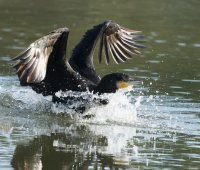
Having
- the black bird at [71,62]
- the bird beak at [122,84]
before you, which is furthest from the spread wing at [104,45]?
the bird beak at [122,84]

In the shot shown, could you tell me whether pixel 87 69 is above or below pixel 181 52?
below

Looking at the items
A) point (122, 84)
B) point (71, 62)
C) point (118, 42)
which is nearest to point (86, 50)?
point (71, 62)

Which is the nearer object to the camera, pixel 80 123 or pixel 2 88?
pixel 80 123

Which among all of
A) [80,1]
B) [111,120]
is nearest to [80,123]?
[111,120]

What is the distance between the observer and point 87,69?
1140 centimetres

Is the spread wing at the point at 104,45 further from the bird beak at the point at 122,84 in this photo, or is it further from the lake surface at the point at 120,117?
the bird beak at the point at 122,84

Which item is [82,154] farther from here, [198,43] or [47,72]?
[198,43]

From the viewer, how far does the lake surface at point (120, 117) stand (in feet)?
26.4

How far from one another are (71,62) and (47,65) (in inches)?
48.5

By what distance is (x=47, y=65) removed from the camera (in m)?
10.3

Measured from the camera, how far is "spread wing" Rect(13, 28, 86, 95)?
940cm

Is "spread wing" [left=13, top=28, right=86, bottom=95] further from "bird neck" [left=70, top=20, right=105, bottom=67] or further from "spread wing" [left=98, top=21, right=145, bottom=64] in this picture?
"spread wing" [left=98, top=21, right=145, bottom=64]

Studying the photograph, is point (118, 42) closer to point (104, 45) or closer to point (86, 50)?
point (104, 45)

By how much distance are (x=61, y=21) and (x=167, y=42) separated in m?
3.12
